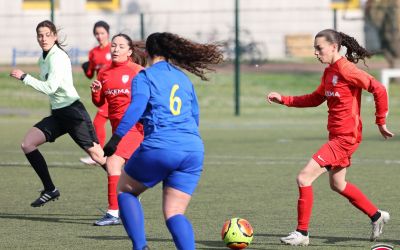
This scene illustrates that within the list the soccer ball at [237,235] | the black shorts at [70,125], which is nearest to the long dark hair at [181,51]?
the soccer ball at [237,235]

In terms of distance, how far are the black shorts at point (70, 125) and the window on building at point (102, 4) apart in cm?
2720

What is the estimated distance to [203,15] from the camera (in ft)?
120

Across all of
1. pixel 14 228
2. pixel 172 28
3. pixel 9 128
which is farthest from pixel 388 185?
pixel 172 28

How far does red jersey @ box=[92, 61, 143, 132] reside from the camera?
10758 mm

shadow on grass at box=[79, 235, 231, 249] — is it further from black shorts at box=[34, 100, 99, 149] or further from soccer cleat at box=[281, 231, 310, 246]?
black shorts at box=[34, 100, 99, 149]

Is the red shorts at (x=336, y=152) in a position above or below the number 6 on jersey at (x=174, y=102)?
below

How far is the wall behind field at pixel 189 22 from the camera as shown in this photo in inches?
A: 1275

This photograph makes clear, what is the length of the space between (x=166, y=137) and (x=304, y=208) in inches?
86.5

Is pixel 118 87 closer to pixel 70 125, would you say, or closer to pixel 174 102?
pixel 70 125

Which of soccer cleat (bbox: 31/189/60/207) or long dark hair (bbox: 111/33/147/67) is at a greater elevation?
long dark hair (bbox: 111/33/147/67)

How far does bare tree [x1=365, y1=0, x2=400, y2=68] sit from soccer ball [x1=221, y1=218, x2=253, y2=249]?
2388 centimetres

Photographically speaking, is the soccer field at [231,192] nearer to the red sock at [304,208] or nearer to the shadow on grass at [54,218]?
the shadow on grass at [54,218]

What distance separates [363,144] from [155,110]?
11532 millimetres

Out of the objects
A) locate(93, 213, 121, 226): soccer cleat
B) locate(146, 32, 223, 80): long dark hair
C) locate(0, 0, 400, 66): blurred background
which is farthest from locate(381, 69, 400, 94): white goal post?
locate(146, 32, 223, 80): long dark hair
